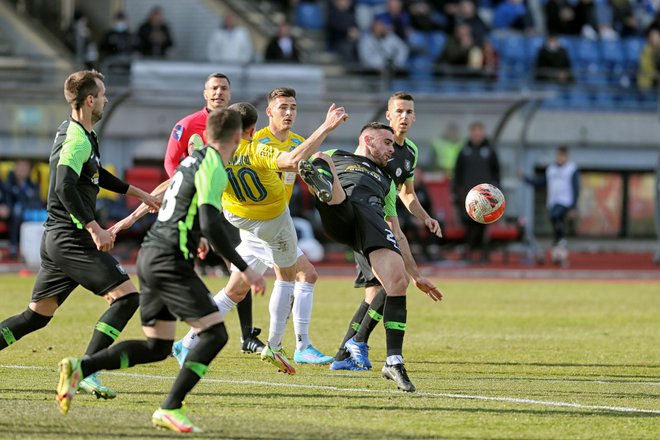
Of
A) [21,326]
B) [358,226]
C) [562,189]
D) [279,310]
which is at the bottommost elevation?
[562,189]

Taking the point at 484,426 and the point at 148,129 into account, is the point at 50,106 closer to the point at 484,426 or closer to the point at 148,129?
the point at 148,129

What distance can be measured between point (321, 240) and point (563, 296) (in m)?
6.62

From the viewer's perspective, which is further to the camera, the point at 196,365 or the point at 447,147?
the point at 447,147

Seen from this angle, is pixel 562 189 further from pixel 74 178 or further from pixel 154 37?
pixel 74 178

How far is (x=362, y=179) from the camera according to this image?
33.8 ft

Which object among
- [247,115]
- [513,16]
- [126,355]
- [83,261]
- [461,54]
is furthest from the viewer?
[513,16]

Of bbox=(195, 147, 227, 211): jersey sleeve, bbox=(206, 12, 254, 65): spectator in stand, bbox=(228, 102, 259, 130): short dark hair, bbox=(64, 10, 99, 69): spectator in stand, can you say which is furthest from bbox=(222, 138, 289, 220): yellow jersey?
bbox=(206, 12, 254, 65): spectator in stand

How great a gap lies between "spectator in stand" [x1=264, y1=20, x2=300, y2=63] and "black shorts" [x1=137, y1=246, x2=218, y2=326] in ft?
61.4

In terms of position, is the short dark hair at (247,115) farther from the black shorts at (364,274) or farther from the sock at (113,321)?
the black shorts at (364,274)

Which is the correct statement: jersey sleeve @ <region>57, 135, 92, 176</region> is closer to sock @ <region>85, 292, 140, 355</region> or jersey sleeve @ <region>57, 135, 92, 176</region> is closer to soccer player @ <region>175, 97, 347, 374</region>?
sock @ <region>85, 292, 140, 355</region>

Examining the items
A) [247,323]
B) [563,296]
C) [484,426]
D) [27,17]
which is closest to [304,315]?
[247,323]

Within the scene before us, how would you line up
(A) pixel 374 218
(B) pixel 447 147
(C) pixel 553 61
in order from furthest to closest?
(C) pixel 553 61 < (B) pixel 447 147 < (A) pixel 374 218

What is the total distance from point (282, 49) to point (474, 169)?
5514 mm

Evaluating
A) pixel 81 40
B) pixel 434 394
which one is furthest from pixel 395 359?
pixel 81 40
